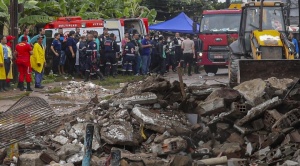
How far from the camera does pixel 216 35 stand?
94.1ft

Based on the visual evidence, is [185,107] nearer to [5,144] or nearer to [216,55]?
[5,144]

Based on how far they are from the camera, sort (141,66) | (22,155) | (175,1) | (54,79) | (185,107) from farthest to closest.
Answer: (175,1), (141,66), (54,79), (185,107), (22,155)

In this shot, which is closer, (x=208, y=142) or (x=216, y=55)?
(x=208, y=142)

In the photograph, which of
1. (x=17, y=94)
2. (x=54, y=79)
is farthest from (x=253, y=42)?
(x=54, y=79)

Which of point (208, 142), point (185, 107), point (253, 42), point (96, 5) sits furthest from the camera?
point (96, 5)

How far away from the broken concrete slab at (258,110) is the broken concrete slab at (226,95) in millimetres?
646

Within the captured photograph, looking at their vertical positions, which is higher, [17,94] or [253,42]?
[253,42]

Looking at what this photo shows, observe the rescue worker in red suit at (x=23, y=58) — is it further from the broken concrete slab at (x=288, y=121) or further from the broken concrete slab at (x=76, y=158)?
the broken concrete slab at (x=288, y=121)

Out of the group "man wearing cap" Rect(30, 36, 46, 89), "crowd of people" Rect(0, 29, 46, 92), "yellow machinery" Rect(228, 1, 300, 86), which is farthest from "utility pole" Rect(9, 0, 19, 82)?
"yellow machinery" Rect(228, 1, 300, 86)

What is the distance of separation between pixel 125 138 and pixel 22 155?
1.60 meters

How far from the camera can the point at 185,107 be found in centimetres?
1199

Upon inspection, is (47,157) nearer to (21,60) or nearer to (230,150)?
(230,150)

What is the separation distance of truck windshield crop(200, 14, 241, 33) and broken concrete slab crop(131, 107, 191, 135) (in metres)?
17.9

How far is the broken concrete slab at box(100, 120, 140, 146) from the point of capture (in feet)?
33.8
